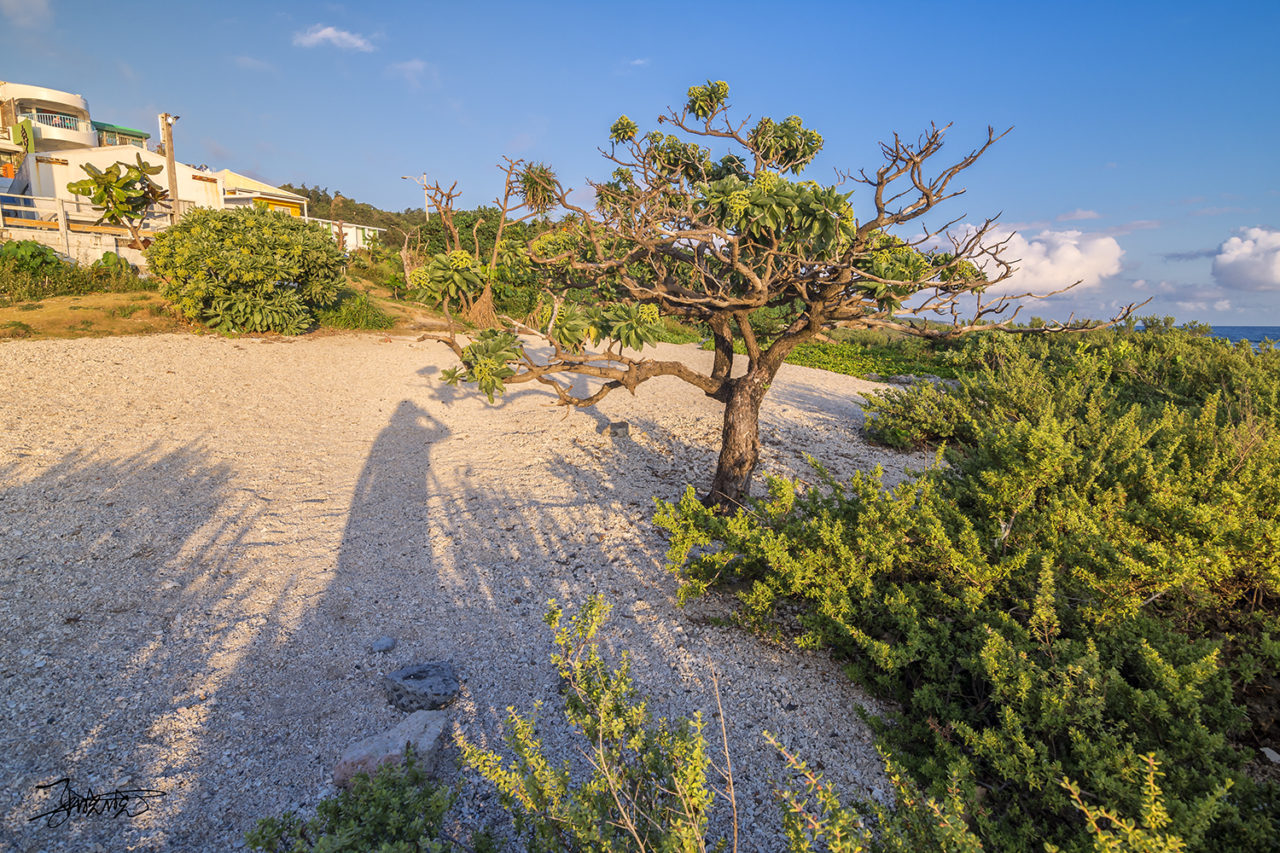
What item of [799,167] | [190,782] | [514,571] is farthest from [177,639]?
[799,167]

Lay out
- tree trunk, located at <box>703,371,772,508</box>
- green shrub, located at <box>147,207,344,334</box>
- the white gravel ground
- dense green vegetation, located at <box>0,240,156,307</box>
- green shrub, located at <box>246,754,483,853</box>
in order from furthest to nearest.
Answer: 1. dense green vegetation, located at <box>0,240,156,307</box>
2. green shrub, located at <box>147,207,344,334</box>
3. tree trunk, located at <box>703,371,772,508</box>
4. the white gravel ground
5. green shrub, located at <box>246,754,483,853</box>

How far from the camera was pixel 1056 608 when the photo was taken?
2910 mm

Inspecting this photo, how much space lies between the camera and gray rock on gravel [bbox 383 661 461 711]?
9.98 feet

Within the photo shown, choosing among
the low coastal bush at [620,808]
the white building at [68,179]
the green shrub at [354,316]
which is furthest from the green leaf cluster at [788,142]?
the white building at [68,179]

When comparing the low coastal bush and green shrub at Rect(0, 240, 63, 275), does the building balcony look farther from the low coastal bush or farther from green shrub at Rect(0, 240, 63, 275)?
the low coastal bush

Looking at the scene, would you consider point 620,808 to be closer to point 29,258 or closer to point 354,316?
point 354,316

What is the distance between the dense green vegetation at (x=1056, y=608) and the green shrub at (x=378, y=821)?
192 centimetres

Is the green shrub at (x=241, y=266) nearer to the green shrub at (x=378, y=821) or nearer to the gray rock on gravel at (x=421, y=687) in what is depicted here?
the gray rock on gravel at (x=421, y=687)

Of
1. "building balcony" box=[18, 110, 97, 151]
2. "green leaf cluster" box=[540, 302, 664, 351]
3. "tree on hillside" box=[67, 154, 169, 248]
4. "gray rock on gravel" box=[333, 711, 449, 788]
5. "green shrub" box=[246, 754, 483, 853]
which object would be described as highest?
"building balcony" box=[18, 110, 97, 151]

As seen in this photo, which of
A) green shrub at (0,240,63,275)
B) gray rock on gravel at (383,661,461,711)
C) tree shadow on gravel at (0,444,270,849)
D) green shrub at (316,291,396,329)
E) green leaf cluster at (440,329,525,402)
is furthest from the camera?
green shrub at (316,291,396,329)

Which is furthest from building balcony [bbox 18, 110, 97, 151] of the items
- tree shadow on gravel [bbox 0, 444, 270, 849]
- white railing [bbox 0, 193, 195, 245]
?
tree shadow on gravel [bbox 0, 444, 270, 849]

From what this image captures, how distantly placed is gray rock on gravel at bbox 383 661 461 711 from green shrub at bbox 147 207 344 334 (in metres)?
10.9

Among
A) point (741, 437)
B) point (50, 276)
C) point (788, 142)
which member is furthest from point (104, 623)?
point (50, 276)

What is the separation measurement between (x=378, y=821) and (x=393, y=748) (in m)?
0.76
